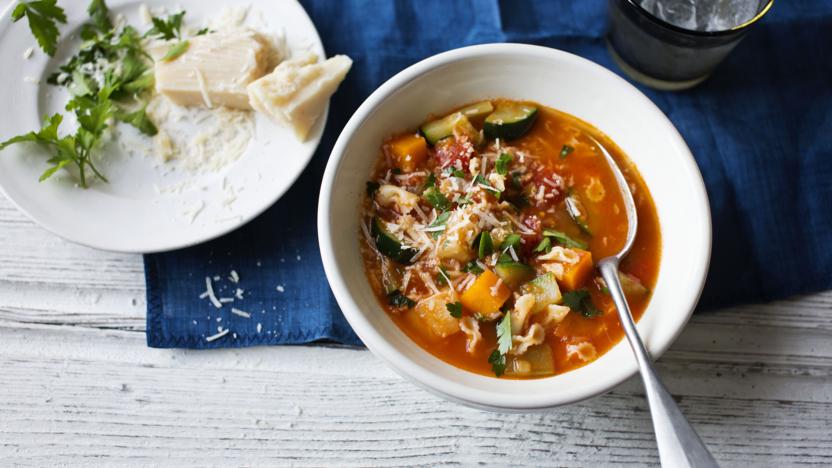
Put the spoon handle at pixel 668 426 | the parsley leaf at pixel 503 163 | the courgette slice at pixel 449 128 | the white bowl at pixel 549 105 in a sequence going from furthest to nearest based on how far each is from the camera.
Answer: the courgette slice at pixel 449 128
the parsley leaf at pixel 503 163
the white bowl at pixel 549 105
the spoon handle at pixel 668 426

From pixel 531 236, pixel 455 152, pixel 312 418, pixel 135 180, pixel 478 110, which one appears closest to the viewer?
pixel 531 236

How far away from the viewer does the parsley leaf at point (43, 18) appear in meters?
2.65

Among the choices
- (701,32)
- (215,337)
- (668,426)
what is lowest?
(215,337)

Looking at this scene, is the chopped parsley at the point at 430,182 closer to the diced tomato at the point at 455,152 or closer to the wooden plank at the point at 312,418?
the diced tomato at the point at 455,152

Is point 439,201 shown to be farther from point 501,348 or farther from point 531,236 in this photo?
point 501,348

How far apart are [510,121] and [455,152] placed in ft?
0.74

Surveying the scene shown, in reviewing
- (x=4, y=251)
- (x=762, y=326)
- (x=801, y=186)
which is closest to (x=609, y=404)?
(x=762, y=326)

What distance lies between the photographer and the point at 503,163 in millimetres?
2195

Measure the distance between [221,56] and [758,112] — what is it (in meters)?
2.06

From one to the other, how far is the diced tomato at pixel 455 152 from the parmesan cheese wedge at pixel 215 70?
0.82 meters

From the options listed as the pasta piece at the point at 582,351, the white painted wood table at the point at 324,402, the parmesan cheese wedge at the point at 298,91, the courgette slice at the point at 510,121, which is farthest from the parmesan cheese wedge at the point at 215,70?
the pasta piece at the point at 582,351

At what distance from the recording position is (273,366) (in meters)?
2.50

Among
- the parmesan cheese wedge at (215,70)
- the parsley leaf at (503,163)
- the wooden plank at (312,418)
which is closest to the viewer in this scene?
the parsley leaf at (503,163)

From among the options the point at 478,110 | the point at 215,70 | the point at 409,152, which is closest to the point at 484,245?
the point at 409,152
